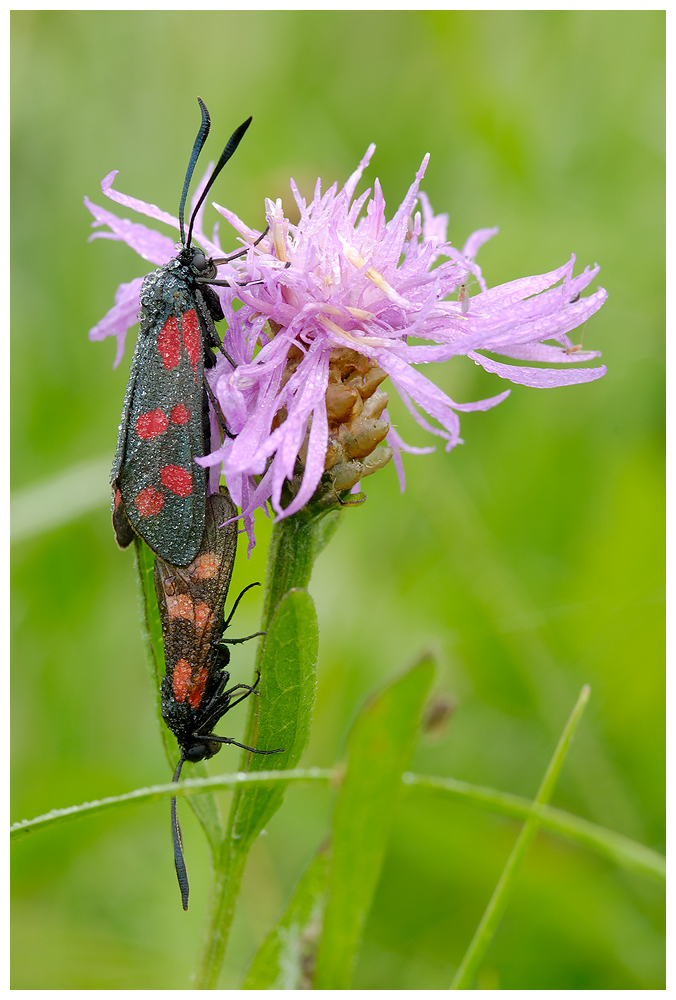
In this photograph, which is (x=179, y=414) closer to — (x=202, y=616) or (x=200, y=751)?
(x=202, y=616)

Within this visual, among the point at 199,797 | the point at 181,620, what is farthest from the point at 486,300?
the point at 199,797

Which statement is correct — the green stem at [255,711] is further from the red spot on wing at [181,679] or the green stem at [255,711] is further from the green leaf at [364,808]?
the green leaf at [364,808]

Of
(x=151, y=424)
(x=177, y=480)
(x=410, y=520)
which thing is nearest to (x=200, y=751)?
(x=177, y=480)

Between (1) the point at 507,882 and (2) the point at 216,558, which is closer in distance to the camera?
(1) the point at 507,882

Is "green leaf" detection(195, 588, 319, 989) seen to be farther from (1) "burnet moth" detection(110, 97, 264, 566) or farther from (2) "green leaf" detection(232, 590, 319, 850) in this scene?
(1) "burnet moth" detection(110, 97, 264, 566)

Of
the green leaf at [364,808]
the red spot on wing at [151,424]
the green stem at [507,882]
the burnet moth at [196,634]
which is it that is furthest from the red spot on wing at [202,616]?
the green stem at [507,882]

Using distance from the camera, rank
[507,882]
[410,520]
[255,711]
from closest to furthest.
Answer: [507,882], [255,711], [410,520]
